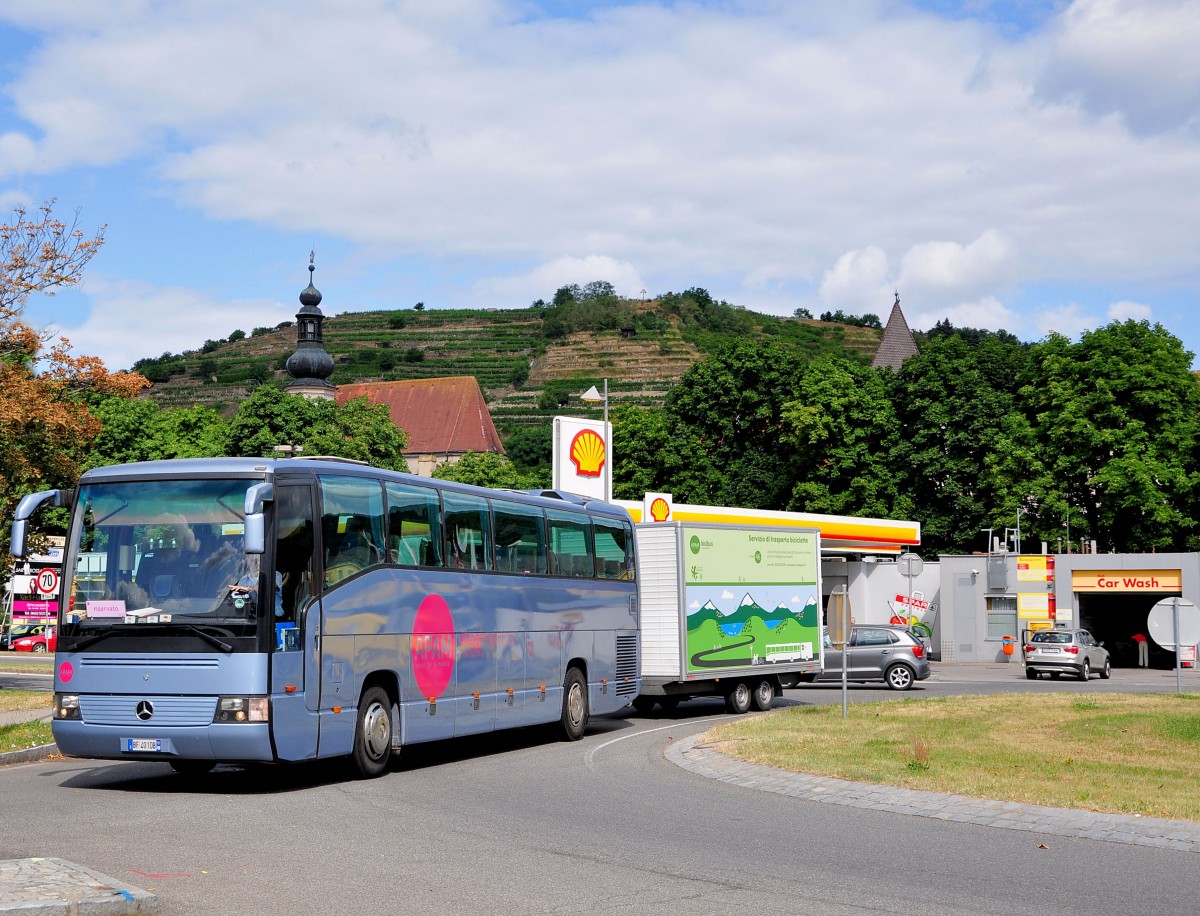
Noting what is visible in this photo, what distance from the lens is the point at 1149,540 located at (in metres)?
56.8

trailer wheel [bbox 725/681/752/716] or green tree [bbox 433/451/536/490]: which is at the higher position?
green tree [bbox 433/451/536/490]

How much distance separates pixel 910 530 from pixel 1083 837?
47980 mm

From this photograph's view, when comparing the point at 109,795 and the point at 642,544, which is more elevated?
the point at 642,544

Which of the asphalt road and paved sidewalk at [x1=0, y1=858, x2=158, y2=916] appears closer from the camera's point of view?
paved sidewalk at [x1=0, y1=858, x2=158, y2=916]

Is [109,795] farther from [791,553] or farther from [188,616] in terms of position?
[791,553]

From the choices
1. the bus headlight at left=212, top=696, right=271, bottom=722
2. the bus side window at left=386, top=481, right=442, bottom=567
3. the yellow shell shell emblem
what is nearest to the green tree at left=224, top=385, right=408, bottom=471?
the yellow shell shell emblem

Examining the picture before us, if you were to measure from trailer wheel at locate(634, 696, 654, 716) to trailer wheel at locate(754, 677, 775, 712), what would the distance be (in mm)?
2037

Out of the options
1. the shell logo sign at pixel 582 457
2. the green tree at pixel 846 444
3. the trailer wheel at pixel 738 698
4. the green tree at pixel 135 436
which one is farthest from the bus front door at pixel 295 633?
the green tree at pixel 135 436

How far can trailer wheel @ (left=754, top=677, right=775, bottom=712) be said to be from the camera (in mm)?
25719

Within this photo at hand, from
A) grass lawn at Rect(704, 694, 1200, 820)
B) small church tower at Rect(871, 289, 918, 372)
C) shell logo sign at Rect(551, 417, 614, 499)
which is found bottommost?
grass lawn at Rect(704, 694, 1200, 820)

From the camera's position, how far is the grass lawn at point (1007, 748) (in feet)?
43.4

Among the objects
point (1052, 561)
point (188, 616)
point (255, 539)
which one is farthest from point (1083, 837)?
point (1052, 561)

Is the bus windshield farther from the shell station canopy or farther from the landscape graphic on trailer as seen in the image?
the shell station canopy

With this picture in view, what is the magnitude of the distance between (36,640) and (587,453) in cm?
4039
